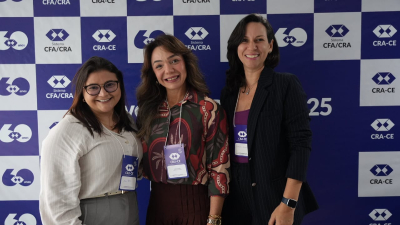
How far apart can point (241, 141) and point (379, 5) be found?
1740mm

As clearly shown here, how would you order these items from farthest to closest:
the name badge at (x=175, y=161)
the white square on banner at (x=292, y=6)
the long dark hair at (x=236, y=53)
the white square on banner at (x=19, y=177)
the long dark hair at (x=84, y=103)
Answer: the white square on banner at (x=19, y=177) < the white square on banner at (x=292, y=6) < the long dark hair at (x=236, y=53) < the name badge at (x=175, y=161) < the long dark hair at (x=84, y=103)

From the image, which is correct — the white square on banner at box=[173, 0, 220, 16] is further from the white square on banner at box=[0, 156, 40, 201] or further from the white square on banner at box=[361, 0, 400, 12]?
the white square on banner at box=[0, 156, 40, 201]

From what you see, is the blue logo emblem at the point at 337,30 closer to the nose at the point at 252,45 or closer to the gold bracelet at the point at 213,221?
the nose at the point at 252,45

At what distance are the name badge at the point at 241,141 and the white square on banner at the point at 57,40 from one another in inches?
60.5

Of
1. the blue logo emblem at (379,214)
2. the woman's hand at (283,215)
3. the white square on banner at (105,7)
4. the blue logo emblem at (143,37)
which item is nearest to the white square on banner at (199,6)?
the blue logo emblem at (143,37)

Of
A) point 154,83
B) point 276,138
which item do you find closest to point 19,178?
point 154,83

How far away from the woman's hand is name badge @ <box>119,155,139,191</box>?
760 millimetres

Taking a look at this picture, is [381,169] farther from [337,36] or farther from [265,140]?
[265,140]

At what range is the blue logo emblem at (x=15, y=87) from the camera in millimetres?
2506

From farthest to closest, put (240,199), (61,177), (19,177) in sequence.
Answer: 1. (19,177)
2. (240,199)
3. (61,177)

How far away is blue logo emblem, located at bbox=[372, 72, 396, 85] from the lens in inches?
97.0

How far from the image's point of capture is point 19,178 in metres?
2.56

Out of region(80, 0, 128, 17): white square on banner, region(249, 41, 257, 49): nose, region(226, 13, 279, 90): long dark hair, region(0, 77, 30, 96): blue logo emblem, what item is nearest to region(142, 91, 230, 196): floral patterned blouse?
region(226, 13, 279, 90): long dark hair

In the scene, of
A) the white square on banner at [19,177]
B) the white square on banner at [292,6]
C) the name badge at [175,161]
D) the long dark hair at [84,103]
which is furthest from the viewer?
the white square on banner at [19,177]
